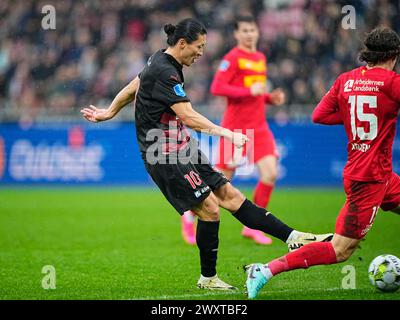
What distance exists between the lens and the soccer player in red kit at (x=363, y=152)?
21.1ft

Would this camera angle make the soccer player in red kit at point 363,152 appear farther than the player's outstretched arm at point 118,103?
No

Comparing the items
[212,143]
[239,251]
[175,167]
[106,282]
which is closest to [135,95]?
[175,167]

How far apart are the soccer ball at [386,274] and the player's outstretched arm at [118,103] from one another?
2741 millimetres

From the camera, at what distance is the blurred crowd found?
18.7 m

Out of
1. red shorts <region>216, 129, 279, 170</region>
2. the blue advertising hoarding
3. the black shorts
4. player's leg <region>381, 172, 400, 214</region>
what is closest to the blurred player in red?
red shorts <region>216, 129, 279, 170</region>

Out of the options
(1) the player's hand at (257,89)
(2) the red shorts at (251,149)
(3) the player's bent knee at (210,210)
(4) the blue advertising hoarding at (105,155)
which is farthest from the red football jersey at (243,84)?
(4) the blue advertising hoarding at (105,155)

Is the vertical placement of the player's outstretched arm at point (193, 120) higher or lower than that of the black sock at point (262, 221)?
higher

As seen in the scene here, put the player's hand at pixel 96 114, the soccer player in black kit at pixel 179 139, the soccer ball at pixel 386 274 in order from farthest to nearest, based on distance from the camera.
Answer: the player's hand at pixel 96 114 → the soccer player in black kit at pixel 179 139 → the soccer ball at pixel 386 274

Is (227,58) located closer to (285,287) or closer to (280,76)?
(285,287)

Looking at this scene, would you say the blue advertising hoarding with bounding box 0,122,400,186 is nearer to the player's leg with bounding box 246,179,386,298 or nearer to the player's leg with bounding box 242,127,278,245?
the player's leg with bounding box 242,127,278,245

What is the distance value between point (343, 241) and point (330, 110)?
1125mm

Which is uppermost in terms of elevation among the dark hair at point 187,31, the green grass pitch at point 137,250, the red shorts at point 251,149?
the dark hair at point 187,31

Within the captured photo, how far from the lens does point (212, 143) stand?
17312mm

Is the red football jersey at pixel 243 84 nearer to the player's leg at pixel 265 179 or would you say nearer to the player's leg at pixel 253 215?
the player's leg at pixel 265 179
